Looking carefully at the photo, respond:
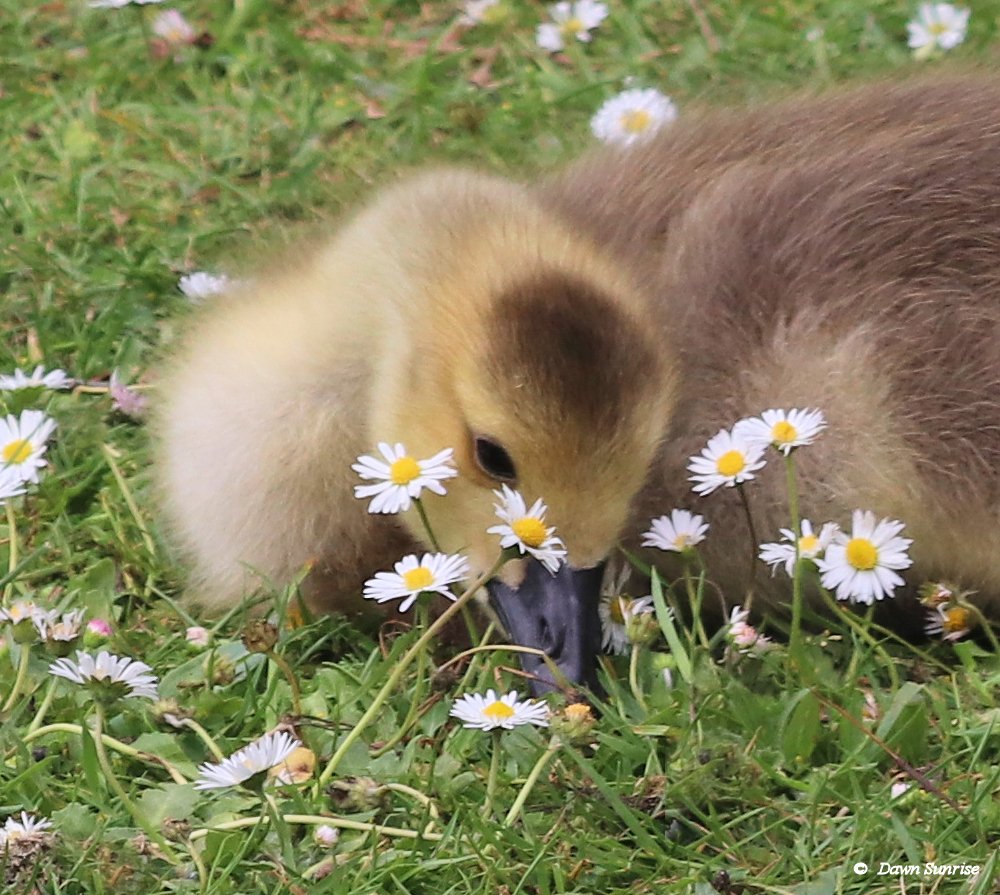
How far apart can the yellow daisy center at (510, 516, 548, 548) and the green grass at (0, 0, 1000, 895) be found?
0.19m

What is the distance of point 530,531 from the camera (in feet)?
5.76

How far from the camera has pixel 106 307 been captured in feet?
8.82

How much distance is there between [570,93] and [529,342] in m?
1.41

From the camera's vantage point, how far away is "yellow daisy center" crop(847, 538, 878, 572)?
185 cm

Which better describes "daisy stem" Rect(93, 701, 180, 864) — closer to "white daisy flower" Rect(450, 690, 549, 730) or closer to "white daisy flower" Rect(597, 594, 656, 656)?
"white daisy flower" Rect(450, 690, 549, 730)

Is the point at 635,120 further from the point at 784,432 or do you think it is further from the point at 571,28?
the point at 784,432

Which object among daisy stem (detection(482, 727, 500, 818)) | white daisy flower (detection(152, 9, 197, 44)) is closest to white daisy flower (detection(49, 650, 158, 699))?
daisy stem (detection(482, 727, 500, 818))

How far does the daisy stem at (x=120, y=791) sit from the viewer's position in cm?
159

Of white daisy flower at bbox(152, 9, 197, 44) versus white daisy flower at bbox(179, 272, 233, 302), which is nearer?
white daisy flower at bbox(179, 272, 233, 302)

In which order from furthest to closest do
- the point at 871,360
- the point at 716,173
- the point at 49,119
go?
the point at 49,119
the point at 716,173
the point at 871,360

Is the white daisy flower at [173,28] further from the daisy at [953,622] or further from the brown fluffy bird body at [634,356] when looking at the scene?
the daisy at [953,622]

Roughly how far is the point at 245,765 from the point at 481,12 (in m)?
2.22

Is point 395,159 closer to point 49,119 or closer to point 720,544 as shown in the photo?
point 49,119

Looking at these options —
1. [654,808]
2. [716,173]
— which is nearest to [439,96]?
[716,173]
